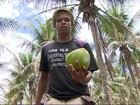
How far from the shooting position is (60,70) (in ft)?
8.40

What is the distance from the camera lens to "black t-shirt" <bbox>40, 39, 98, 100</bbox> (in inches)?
97.8

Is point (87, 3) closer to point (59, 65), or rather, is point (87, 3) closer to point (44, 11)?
point (44, 11)

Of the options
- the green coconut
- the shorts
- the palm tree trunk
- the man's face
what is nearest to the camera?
the green coconut

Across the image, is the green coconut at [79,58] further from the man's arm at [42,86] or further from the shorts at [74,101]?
the man's arm at [42,86]

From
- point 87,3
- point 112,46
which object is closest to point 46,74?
point 87,3

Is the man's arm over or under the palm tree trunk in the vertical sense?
under

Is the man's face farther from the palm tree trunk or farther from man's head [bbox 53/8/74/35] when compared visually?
the palm tree trunk

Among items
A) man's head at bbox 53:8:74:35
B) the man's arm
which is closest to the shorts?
the man's arm

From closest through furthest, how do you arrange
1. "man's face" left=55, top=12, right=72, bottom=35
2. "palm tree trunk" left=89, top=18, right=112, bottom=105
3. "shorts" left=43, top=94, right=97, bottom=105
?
1. "shorts" left=43, top=94, right=97, bottom=105
2. "man's face" left=55, top=12, right=72, bottom=35
3. "palm tree trunk" left=89, top=18, right=112, bottom=105

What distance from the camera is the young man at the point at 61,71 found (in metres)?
2.47

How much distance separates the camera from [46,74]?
274 centimetres

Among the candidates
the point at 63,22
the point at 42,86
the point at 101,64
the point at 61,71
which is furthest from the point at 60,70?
the point at 101,64

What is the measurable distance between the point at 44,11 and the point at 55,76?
11243 mm

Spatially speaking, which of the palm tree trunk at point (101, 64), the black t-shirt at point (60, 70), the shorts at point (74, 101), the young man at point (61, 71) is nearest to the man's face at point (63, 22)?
the young man at point (61, 71)
